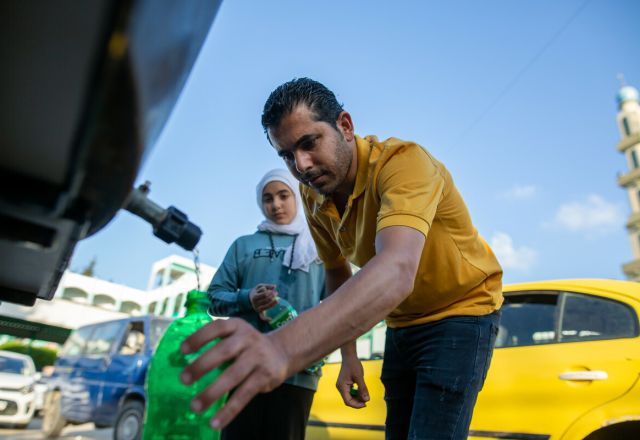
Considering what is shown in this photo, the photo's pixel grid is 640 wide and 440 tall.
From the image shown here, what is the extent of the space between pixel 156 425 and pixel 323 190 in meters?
1.27

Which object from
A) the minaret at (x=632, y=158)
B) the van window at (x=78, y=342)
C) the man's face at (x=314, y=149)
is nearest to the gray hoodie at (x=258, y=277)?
the man's face at (x=314, y=149)

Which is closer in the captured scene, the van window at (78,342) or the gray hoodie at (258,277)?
the gray hoodie at (258,277)

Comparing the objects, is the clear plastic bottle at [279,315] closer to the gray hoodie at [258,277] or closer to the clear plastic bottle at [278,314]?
the clear plastic bottle at [278,314]

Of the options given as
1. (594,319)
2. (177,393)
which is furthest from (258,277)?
(594,319)

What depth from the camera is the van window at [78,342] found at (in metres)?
8.57

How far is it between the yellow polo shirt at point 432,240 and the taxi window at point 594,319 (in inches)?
54.5

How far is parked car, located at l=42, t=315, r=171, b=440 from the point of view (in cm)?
609

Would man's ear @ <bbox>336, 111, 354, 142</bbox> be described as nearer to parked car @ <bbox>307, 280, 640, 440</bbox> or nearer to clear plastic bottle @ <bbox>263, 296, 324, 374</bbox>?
clear plastic bottle @ <bbox>263, 296, 324, 374</bbox>

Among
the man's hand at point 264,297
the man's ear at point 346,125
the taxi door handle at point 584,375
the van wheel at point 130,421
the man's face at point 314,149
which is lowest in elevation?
the van wheel at point 130,421

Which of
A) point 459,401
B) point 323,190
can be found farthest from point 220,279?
point 459,401

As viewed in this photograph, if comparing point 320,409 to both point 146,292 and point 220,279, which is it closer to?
point 220,279

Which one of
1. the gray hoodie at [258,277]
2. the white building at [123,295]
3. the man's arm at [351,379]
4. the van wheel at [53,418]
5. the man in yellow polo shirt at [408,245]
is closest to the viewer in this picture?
the man in yellow polo shirt at [408,245]

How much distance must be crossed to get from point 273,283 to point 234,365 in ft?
5.38

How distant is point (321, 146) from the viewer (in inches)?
69.0
